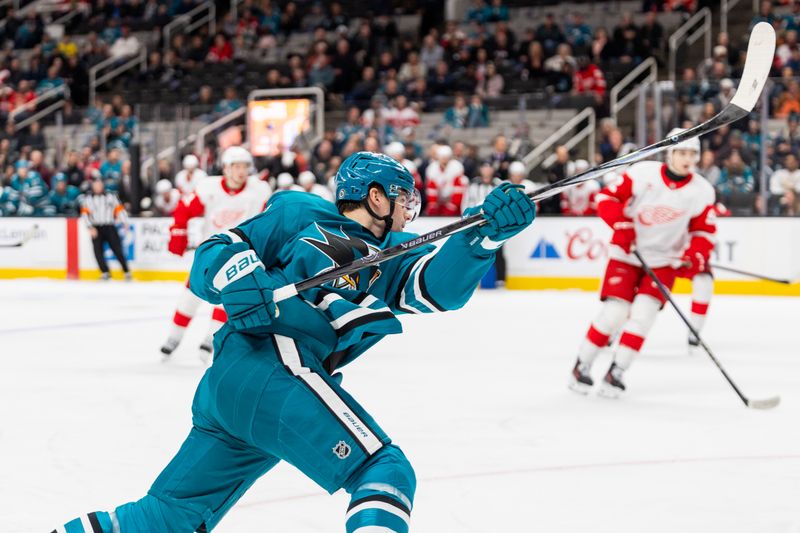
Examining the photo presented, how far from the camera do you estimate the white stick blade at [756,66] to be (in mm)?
2773

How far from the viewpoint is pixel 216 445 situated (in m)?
2.38

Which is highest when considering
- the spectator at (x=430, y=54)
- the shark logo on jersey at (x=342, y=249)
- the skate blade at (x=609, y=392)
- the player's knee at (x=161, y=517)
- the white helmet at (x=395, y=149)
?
the spectator at (x=430, y=54)

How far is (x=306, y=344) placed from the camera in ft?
7.88

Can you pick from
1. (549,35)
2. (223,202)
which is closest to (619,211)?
(223,202)

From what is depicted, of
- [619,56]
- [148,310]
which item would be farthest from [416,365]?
[619,56]

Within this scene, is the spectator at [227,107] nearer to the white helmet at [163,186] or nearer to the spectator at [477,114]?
the white helmet at [163,186]

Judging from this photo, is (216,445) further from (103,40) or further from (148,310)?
(103,40)

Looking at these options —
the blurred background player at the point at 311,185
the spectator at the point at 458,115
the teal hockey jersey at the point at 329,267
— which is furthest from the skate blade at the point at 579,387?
the spectator at the point at 458,115

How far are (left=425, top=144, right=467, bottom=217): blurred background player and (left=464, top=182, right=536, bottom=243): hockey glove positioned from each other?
34.0ft

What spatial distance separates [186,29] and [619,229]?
15031 millimetres

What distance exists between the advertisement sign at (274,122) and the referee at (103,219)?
5.87 feet

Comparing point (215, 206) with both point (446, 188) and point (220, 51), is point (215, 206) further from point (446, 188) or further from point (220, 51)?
Answer: point (220, 51)

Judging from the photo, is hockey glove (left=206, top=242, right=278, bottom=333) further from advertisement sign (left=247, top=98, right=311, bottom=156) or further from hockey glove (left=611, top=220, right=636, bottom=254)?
advertisement sign (left=247, top=98, right=311, bottom=156)

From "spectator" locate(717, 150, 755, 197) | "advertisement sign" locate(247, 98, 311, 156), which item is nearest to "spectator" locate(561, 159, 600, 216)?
"spectator" locate(717, 150, 755, 197)
